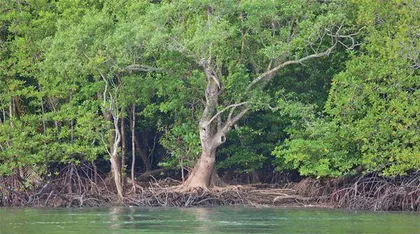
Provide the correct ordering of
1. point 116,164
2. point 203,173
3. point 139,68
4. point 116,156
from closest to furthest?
1. point 139,68
2. point 203,173
3. point 116,164
4. point 116,156

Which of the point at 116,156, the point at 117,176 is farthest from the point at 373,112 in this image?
the point at 116,156

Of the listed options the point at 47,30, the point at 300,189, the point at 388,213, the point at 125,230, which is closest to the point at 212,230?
the point at 125,230

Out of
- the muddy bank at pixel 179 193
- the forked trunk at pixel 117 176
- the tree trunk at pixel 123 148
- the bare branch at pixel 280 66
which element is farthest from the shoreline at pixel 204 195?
the bare branch at pixel 280 66

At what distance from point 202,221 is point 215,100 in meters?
7.49

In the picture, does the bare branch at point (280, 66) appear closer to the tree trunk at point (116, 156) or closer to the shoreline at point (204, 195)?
the shoreline at point (204, 195)

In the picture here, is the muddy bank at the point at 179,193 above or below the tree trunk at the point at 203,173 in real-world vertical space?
below

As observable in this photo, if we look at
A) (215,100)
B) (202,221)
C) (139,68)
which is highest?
(139,68)

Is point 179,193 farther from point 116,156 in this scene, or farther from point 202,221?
point 202,221

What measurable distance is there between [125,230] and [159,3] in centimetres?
1177

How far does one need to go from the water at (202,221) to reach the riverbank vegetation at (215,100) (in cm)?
189

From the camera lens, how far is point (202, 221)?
1141 inches

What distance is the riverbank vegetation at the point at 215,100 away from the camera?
1321 inches

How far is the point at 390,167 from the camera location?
3288cm

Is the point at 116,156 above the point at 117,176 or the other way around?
above
